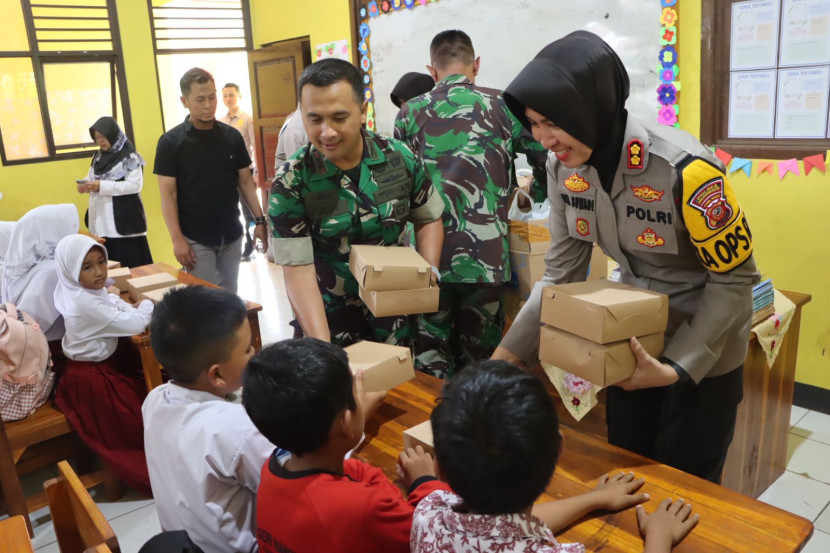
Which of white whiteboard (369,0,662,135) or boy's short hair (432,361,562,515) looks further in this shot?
white whiteboard (369,0,662,135)

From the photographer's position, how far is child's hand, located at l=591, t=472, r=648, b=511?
118 centimetres

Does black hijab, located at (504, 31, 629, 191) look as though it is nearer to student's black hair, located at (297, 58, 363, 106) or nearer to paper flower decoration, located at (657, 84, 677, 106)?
student's black hair, located at (297, 58, 363, 106)

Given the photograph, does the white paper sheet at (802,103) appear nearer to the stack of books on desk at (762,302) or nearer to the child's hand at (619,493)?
the stack of books on desk at (762,302)

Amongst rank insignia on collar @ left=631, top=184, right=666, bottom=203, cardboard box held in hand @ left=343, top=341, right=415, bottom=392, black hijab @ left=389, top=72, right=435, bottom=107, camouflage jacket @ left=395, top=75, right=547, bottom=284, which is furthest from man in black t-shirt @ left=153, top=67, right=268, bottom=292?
rank insignia on collar @ left=631, top=184, right=666, bottom=203

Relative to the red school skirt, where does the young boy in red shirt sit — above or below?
above

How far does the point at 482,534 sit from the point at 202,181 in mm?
3126

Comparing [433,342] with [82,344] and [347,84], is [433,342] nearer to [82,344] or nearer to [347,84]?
[347,84]

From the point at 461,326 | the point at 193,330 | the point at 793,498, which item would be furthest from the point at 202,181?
the point at 793,498

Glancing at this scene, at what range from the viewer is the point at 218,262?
3.83m

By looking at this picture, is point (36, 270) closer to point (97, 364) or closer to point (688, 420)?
point (97, 364)

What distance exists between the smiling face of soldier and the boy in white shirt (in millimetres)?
507

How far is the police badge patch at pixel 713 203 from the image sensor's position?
A: 1.25 metres

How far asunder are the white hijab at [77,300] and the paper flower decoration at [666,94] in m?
2.85

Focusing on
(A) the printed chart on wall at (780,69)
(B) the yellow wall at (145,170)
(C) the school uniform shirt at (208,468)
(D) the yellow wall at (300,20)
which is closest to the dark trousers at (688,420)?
(C) the school uniform shirt at (208,468)
